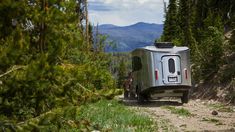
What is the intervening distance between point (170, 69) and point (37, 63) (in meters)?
16.4

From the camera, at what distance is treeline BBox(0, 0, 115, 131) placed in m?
6.38

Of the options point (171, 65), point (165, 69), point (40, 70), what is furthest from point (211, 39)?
point (40, 70)

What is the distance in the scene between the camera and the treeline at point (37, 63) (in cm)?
638

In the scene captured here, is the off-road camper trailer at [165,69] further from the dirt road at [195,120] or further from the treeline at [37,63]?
the treeline at [37,63]

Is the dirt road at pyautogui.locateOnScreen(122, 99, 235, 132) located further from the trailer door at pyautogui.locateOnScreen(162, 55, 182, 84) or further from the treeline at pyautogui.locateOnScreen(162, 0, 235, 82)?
the treeline at pyautogui.locateOnScreen(162, 0, 235, 82)

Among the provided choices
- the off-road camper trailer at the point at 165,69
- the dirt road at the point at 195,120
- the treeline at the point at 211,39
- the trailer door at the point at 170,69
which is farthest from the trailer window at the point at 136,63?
the treeline at the point at 211,39

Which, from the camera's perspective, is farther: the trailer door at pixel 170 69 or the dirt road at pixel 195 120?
the trailer door at pixel 170 69

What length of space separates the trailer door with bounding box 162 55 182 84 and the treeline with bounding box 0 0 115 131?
14333 mm

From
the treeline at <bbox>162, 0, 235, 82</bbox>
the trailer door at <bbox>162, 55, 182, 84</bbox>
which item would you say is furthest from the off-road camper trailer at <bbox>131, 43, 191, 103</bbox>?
the treeline at <bbox>162, 0, 235, 82</bbox>

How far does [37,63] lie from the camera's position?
6312 mm

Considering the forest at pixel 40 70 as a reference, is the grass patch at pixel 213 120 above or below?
below

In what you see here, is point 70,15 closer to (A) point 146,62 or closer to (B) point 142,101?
(A) point 146,62

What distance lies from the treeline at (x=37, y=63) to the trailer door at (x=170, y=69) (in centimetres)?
1433

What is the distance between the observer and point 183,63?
74.1 ft
